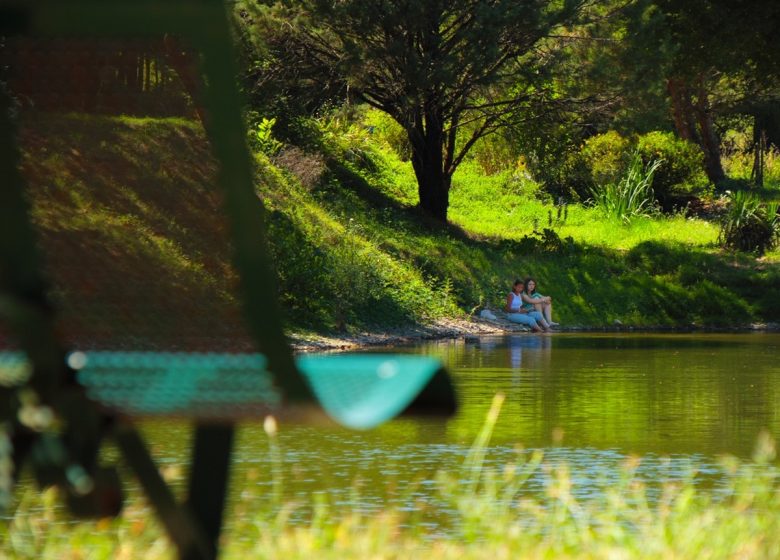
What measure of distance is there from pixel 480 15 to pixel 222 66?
939 inches

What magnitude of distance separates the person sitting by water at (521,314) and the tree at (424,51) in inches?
Result: 154

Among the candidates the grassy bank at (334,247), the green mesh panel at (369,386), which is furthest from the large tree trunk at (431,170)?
the green mesh panel at (369,386)

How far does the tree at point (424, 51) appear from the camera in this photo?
26172 millimetres

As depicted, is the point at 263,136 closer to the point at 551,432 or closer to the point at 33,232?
the point at 551,432

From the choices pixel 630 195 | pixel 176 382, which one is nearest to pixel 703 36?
pixel 630 195

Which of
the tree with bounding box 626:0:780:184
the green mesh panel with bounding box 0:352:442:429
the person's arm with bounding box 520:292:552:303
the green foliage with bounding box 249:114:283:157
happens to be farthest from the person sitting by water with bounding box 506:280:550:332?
the green mesh panel with bounding box 0:352:442:429

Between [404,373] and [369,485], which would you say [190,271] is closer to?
[404,373]

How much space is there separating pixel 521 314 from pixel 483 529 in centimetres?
1784

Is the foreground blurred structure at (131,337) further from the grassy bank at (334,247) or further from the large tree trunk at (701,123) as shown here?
the large tree trunk at (701,123)

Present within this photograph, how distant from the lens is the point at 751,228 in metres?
30.2

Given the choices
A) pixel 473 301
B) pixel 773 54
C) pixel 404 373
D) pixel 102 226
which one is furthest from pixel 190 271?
pixel 773 54

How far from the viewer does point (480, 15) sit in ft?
85.3

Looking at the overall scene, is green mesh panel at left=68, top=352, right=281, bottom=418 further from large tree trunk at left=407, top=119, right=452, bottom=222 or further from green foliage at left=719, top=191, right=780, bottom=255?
green foliage at left=719, top=191, right=780, bottom=255

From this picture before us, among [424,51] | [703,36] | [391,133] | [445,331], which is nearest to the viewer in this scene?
[445,331]
